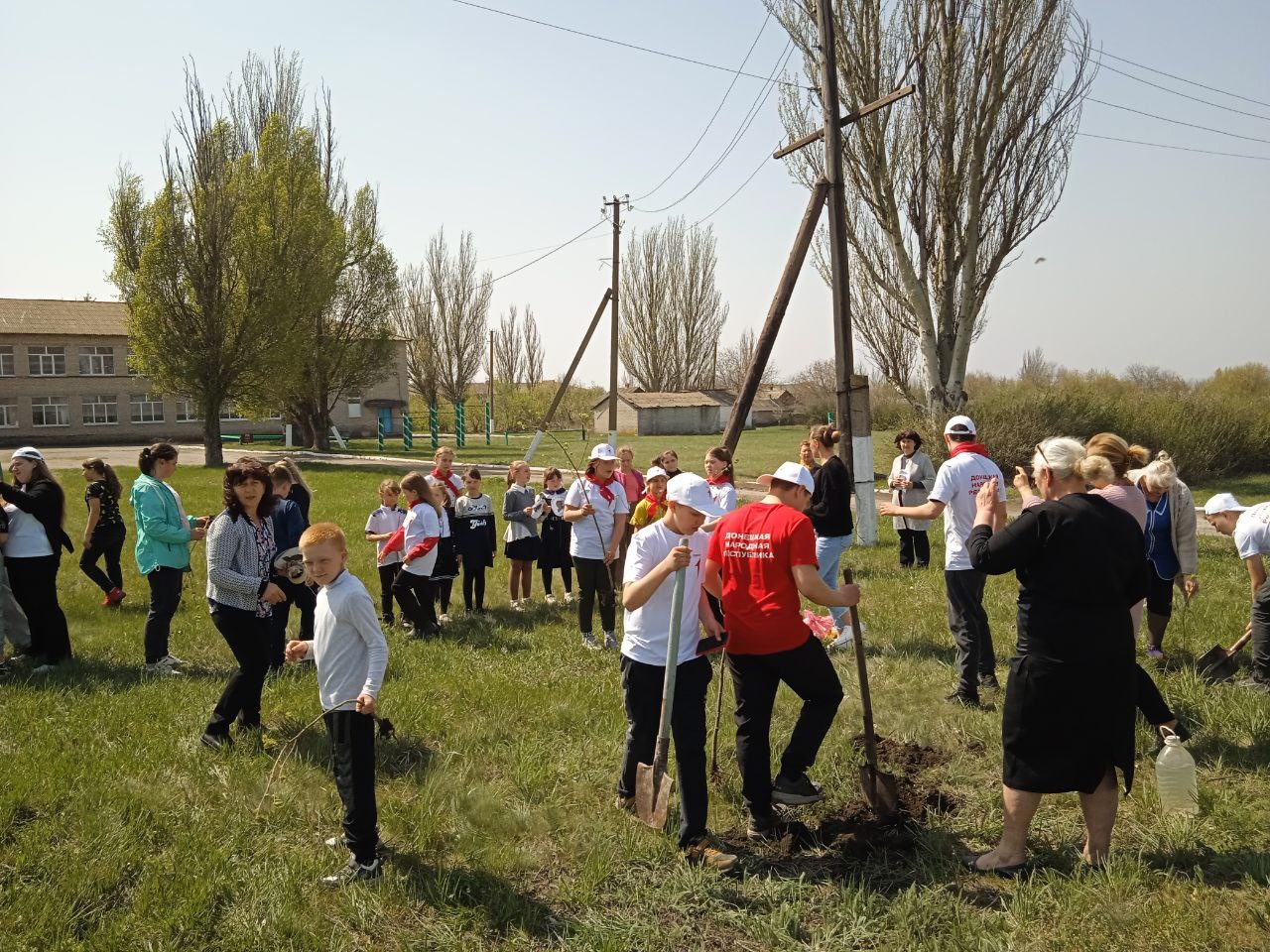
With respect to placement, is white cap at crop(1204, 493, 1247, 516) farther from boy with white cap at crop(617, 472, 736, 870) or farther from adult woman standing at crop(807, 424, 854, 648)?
boy with white cap at crop(617, 472, 736, 870)

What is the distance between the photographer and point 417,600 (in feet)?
29.6

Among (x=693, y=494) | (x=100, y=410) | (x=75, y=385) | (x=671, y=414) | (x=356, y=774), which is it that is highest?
(x=75, y=385)

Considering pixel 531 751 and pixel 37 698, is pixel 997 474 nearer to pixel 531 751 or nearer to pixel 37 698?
pixel 531 751

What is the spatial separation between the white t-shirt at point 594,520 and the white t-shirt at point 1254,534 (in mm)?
4746

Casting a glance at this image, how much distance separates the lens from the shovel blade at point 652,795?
14.9ft

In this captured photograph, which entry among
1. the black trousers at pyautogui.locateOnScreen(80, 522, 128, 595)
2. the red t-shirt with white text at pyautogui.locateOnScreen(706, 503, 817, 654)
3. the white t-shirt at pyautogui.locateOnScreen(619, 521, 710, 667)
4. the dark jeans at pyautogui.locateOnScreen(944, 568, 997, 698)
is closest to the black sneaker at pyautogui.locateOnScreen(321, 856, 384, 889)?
the white t-shirt at pyautogui.locateOnScreen(619, 521, 710, 667)

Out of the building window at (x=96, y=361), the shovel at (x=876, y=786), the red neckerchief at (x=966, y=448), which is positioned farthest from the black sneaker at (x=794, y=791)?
the building window at (x=96, y=361)

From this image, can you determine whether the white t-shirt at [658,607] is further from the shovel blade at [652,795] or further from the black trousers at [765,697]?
the shovel blade at [652,795]

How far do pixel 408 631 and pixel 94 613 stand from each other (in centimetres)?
372

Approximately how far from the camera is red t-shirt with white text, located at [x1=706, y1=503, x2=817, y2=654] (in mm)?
4512

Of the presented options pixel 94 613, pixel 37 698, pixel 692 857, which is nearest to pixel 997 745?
pixel 692 857

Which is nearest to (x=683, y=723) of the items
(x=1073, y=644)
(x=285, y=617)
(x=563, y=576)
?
(x=1073, y=644)

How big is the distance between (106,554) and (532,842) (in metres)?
8.01

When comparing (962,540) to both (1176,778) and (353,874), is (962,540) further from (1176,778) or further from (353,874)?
(353,874)
